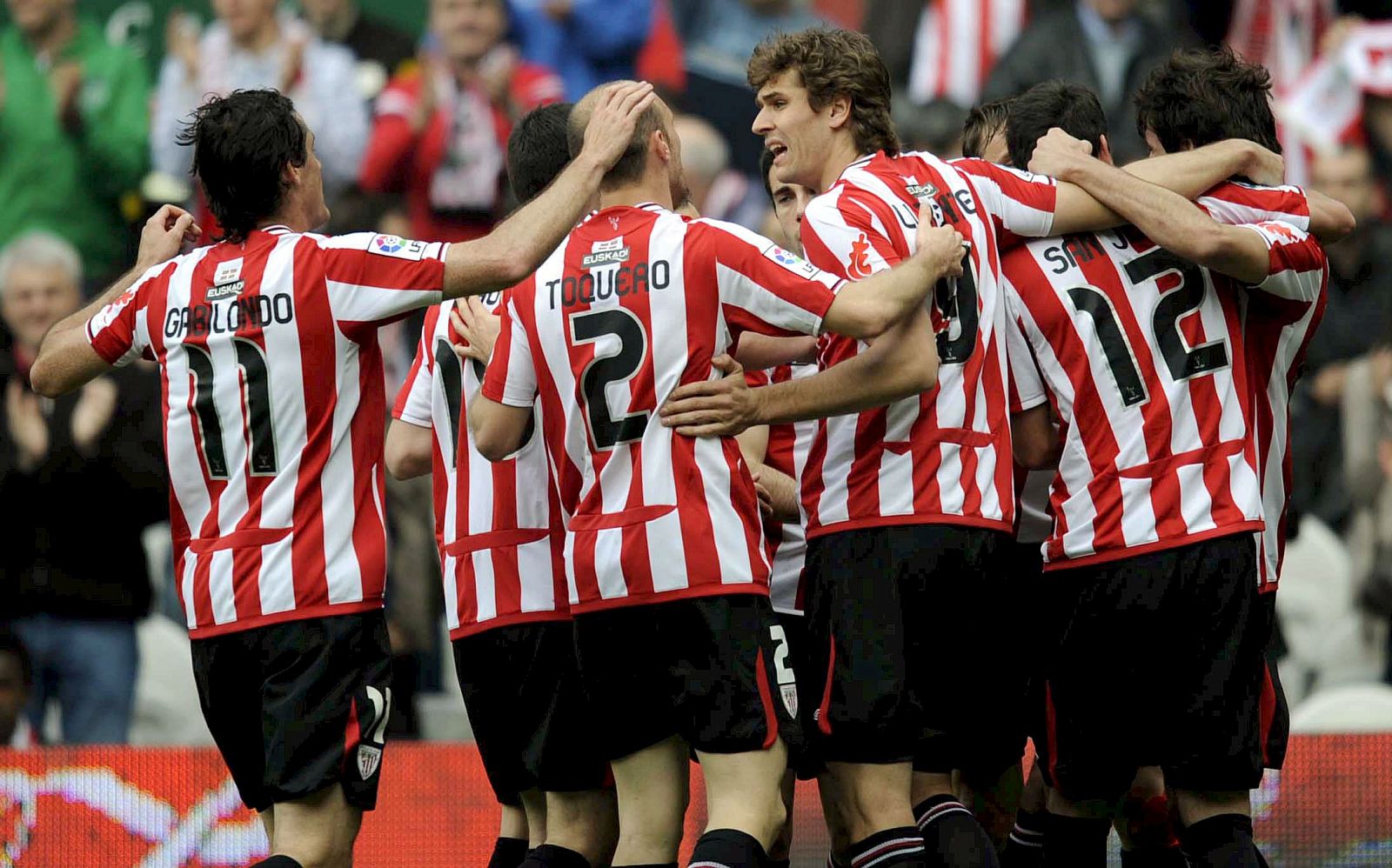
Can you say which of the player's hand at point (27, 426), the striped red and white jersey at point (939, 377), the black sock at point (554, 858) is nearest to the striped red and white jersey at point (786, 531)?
the striped red and white jersey at point (939, 377)

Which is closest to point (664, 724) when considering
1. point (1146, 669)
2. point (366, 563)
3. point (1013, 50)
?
point (366, 563)

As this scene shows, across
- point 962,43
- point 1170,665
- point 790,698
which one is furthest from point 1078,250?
point 962,43

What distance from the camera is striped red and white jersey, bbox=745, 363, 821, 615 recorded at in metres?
6.07

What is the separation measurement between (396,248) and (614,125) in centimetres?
73

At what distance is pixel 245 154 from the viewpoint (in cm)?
514

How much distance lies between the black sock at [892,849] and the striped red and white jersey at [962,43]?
7.07 metres

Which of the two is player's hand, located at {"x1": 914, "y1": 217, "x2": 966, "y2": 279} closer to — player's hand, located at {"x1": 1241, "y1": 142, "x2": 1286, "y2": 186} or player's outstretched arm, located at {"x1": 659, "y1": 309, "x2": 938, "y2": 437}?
player's outstretched arm, located at {"x1": 659, "y1": 309, "x2": 938, "y2": 437}

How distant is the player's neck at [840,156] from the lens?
5.48m

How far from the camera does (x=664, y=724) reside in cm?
497

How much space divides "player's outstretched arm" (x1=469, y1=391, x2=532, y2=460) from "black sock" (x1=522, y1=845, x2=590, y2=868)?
129 centimetres

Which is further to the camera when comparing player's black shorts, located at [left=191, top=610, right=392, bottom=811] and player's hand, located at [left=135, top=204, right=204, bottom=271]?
player's hand, located at [left=135, top=204, right=204, bottom=271]

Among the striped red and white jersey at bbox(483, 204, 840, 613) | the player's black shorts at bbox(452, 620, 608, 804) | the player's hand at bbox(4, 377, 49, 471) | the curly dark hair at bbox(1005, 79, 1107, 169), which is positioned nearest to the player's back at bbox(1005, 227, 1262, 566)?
the curly dark hair at bbox(1005, 79, 1107, 169)

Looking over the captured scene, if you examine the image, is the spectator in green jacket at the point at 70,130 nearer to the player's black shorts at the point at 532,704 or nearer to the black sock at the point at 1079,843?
the player's black shorts at the point at 532,704

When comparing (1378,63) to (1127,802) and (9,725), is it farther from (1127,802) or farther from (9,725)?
(9,725)
